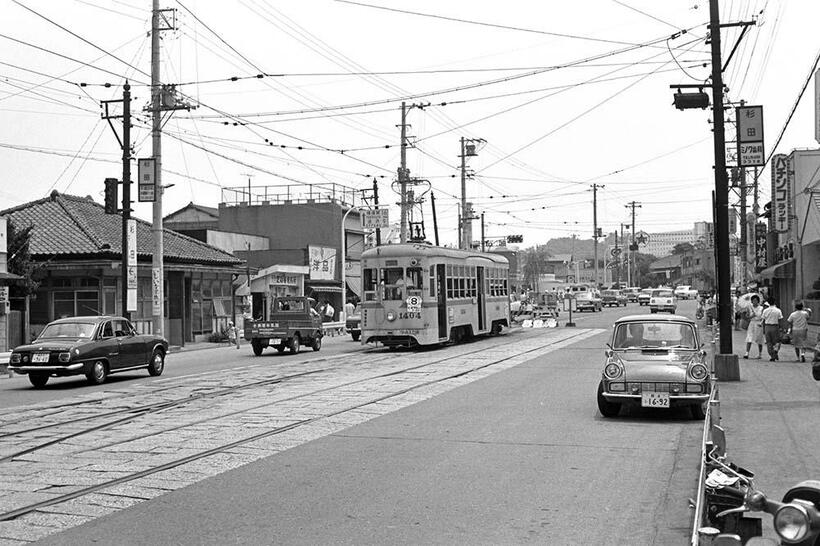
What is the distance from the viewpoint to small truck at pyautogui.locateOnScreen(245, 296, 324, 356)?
30.1 metres

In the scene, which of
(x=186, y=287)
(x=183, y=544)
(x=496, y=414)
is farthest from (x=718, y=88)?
(x=186, y=287)

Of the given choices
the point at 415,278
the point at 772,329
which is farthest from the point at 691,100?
the point at 415,278

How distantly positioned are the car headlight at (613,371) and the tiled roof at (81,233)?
2527cm

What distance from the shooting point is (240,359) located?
29016mm

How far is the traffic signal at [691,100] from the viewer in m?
18.8

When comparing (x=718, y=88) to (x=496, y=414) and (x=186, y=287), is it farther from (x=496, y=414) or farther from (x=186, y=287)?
(x=186, y=287)

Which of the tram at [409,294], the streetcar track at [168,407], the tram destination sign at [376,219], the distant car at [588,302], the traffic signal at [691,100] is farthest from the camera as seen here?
the distant car at [588,302]

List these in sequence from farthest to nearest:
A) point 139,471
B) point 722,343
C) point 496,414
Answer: point 722,343 < point 496,414 < point 139,471

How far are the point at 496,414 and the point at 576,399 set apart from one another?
8.37 ft

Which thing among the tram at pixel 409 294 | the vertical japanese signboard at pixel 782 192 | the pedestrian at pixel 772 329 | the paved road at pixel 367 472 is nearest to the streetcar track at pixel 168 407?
the paved road at pixel 367 472

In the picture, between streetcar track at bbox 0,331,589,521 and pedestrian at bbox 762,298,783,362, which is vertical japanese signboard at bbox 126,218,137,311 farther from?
pedestrian at bbox 762,298,783,362

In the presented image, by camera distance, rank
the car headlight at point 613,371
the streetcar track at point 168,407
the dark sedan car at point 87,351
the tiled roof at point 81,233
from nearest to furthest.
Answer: the streetcar track at point 168,407 → the car headlight at point 613,371 → the dark sedan car at point 87,351 → the tiled roof at point 81,233

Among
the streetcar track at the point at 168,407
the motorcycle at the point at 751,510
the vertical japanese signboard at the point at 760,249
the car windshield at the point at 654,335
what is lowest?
the streetcar track at the point at 168,407

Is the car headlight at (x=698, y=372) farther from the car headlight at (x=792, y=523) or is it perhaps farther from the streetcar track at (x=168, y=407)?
the car headlight at (x=792, y=523)
